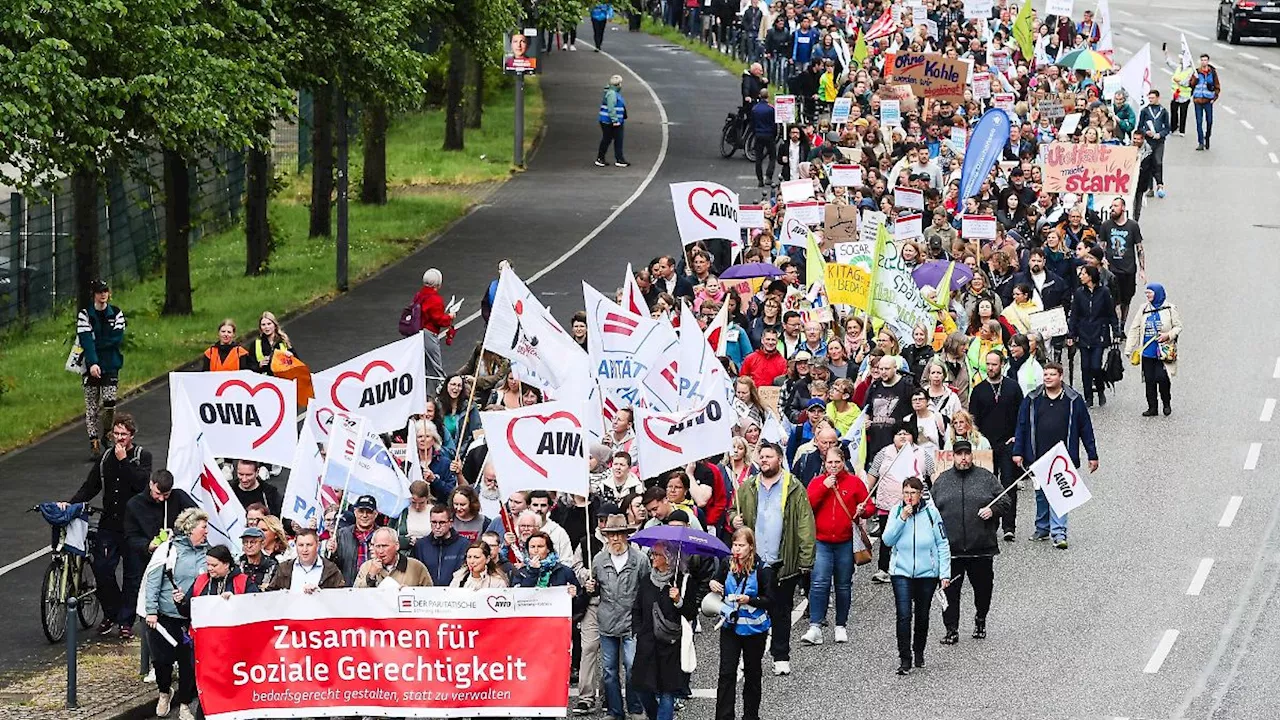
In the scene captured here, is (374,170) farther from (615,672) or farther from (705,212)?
(615,672)

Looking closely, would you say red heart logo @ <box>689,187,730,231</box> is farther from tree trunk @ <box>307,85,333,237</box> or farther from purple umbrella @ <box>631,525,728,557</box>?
tree trunk @ <box>307,85,333,237</box>

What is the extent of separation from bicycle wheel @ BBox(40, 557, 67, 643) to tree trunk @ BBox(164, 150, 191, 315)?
14.8 meters

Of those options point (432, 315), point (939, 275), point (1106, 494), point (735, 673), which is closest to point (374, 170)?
point (432, 315)

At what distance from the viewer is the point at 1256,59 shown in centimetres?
5997

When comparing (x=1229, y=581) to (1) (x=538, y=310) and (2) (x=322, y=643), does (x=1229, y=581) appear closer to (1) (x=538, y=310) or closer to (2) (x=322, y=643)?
(1) (x=538, y=310)

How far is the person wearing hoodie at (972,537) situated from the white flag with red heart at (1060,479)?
196 centimetres

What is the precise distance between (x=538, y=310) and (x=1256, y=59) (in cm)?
4386

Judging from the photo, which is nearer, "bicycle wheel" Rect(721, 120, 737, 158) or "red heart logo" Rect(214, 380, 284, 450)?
"red heart logo" Rect(214, 380, 284, 450)

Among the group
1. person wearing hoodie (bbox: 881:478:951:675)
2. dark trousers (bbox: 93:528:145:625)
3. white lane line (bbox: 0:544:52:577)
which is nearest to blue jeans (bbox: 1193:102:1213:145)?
person wearing hoodie (bbox: 881:478:951:675)

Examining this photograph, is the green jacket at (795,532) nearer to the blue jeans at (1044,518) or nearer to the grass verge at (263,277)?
the blue jeans at (1044,518)

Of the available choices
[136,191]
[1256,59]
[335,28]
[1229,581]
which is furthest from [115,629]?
[1256,59]

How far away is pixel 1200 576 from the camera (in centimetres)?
1950

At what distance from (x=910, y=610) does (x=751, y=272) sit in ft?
29.7

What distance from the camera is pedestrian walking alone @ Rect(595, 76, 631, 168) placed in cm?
4353
